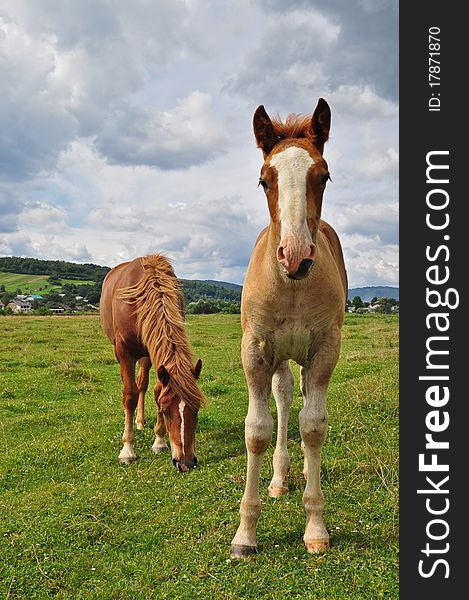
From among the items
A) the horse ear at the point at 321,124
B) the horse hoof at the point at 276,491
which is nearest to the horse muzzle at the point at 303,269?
the horse ear at the point at 321,124

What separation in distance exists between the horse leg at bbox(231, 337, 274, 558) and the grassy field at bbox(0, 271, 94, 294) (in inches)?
4112

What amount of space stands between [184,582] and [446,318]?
9.73ft

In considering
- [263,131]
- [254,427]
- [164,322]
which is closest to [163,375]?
[164,322]

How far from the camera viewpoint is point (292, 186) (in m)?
3.78

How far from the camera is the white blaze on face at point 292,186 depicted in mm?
3635

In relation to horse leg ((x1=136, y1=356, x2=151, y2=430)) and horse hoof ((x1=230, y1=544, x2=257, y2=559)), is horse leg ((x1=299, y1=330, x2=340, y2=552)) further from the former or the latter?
horse leg ((x1=136, y1=356, x2=151, y2=430))

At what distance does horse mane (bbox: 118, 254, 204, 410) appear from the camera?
7129 millimetres

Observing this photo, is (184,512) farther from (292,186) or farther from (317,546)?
(292,186)

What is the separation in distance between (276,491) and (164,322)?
123 inches

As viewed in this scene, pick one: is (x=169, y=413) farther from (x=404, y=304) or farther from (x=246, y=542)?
(x=404, y=304)

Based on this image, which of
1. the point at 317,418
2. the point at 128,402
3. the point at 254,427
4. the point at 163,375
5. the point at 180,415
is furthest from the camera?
the point at 128,402

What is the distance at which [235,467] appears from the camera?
6.68 meters

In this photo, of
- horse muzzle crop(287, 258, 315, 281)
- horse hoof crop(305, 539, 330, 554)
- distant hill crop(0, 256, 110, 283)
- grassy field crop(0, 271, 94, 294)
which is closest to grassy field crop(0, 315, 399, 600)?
horse hoof crop(305, 539, 330, 554)

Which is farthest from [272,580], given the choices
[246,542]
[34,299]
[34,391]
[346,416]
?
[34,299]
